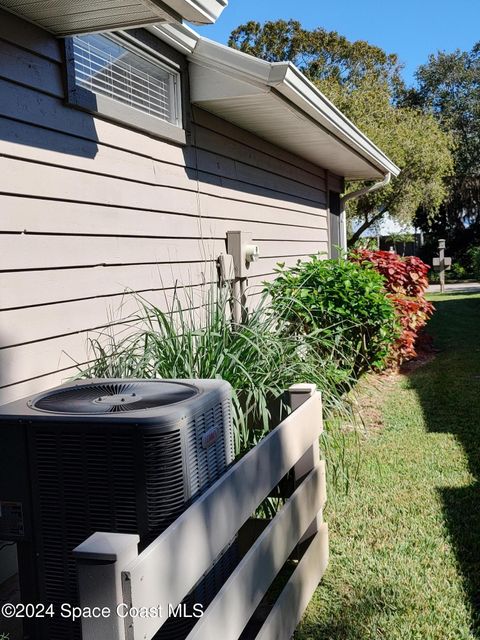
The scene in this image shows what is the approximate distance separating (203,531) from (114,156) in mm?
2573

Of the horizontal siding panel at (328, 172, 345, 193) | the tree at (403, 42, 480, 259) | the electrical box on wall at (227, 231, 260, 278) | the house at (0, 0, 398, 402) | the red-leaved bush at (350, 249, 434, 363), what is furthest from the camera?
the tree at (403, 42, 480, 259)

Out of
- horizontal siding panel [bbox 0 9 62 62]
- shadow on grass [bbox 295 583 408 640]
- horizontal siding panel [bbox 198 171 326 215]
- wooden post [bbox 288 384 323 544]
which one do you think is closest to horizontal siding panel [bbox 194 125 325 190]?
horizontal siding panel [bbox 198 171 326 215]

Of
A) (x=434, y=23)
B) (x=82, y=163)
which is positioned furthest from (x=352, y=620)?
(x=434, y=23)

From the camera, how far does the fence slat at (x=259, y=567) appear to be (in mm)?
1802

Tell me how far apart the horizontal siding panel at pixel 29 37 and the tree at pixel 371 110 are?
17.0 meters

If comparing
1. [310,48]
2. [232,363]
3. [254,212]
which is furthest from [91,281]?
[310,48]

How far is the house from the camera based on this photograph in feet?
9.57

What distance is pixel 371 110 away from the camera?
822 inches

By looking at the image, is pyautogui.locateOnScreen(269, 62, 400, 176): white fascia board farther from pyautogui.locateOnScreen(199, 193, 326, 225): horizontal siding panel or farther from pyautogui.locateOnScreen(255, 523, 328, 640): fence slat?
pyautogui.locateOnScreen(255, 523, 328, 640): fence slat

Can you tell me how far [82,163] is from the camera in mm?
3434

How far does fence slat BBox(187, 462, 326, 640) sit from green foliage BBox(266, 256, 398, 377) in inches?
111

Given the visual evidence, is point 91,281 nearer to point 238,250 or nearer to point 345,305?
point 238,250

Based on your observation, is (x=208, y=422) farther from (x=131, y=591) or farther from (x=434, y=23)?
(x=434, y=23)

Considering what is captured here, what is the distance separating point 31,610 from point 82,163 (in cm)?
224
